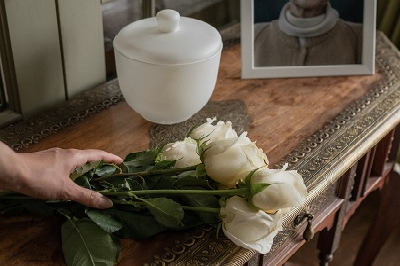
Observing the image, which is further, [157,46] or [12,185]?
[157,46]

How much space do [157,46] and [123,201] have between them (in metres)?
0.25

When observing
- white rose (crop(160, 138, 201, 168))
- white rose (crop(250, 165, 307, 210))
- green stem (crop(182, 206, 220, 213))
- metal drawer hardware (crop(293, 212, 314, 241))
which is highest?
white rose (crop(250, 165, 307, 210))

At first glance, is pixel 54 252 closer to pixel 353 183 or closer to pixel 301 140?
pixel 301 140

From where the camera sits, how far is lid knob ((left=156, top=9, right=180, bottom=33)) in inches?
34.3

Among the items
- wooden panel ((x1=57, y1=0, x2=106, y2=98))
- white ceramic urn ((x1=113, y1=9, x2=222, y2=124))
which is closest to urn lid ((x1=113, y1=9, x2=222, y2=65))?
white ceramic urn ((x1=113, y1=9, x2=222, y2=124))

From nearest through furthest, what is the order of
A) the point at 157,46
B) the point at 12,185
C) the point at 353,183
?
the point at 12,185 → the point at 157,46 → the point at 353,183

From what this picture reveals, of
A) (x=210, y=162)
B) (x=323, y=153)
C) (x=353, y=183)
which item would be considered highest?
(x=210, y=162)

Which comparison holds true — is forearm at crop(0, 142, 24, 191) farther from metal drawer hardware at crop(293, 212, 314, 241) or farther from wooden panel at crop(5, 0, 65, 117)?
metal drawer hardware at crop(293, 212, 314, 241)

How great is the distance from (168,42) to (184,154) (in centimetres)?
20

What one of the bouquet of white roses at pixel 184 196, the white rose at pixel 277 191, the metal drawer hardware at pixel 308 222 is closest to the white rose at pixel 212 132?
the bouquet of white roses at pixel 184 196

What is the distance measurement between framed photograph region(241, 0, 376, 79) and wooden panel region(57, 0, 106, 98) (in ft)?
0.88

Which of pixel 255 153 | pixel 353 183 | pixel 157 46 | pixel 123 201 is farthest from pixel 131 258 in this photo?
pixel 353 183

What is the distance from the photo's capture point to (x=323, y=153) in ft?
3.03

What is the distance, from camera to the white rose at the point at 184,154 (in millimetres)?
764
